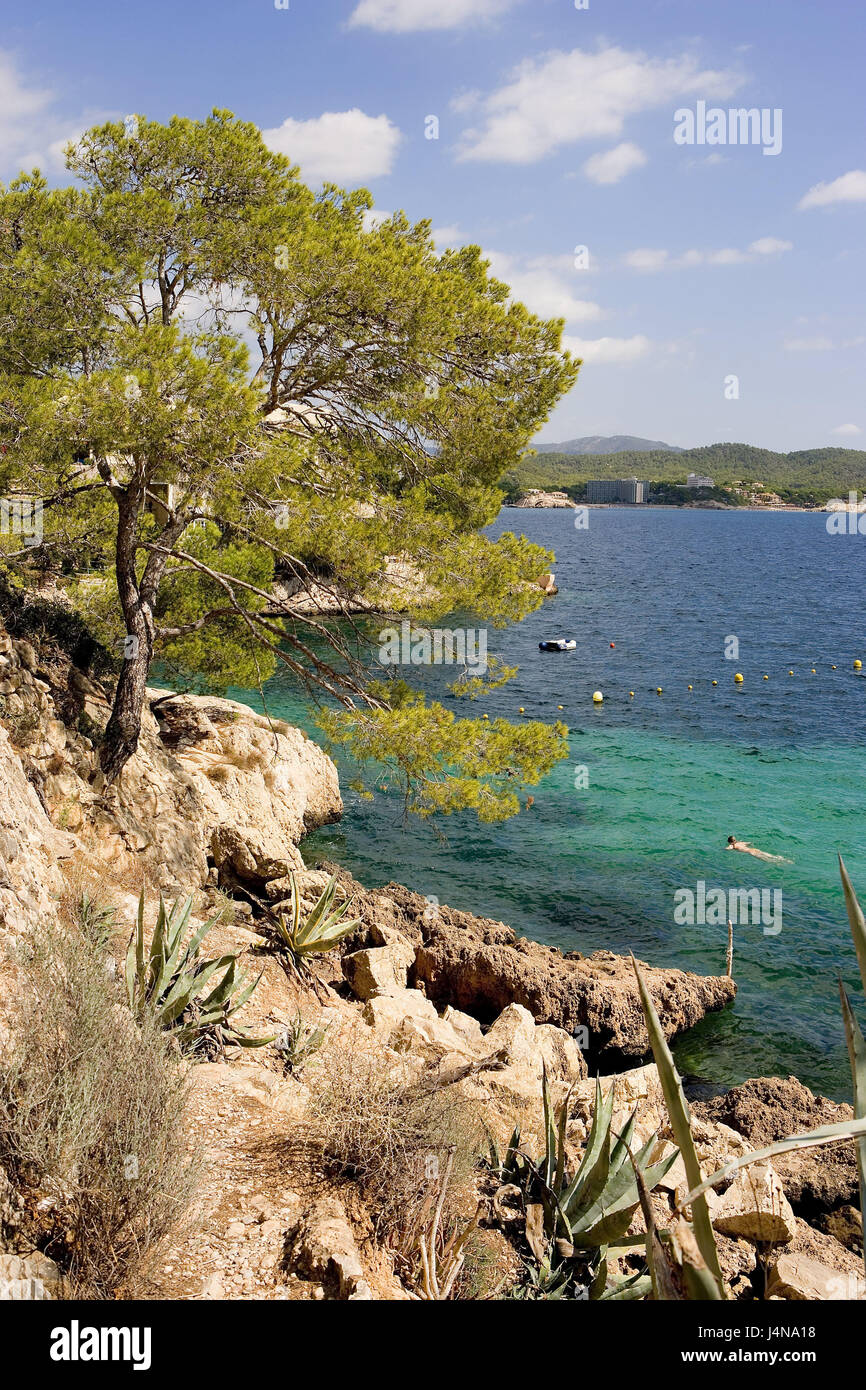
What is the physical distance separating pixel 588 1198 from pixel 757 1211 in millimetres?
1322

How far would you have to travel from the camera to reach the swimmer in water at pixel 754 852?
656 inches

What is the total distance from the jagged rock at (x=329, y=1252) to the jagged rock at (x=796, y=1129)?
369cm

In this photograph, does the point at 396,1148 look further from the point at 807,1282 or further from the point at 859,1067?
the point at 859,1067

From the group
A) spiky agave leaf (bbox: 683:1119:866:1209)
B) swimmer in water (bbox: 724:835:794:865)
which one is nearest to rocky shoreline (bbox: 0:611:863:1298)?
spiky agave leaf (bbox: 683:1119:866:1209)

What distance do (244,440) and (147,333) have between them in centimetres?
125

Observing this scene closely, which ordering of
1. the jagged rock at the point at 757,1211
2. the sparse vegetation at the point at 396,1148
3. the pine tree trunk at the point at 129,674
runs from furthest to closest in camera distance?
1. the pine tree trunk at the point at 129,674
2. the jagged rock at the point at 757,1211
3. the sparse vegetation at the point at 396,1148

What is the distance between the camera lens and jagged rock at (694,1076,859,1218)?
266 inches

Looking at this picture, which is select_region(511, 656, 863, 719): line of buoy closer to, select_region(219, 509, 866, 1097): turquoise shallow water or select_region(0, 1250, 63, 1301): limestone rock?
select_region(219, 509, 866, 1097): turquoise shallow water

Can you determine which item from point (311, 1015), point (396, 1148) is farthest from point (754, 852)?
point (396, 1148)

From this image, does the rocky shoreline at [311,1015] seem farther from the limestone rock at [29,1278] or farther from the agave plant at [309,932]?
the agave plant at [309,932]

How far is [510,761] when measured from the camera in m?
9.67

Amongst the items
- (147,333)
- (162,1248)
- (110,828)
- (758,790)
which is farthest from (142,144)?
(758,790)

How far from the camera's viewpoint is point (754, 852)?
55.5ft

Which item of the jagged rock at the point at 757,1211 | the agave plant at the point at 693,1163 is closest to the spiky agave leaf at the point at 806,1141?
the agave plant at the point at 693,1163
